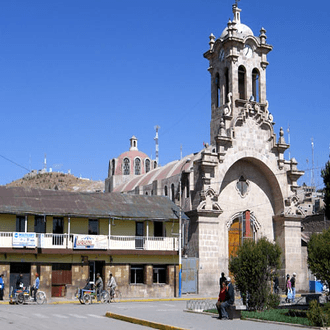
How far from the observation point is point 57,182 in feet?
505

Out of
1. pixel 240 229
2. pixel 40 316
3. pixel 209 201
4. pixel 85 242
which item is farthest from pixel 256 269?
pixel 240 229

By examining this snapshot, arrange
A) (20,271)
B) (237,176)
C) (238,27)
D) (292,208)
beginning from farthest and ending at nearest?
1. (238,27)
2. (292,208)
3. (237,176)
4. (20,271)

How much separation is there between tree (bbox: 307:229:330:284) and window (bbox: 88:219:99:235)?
67.4 feet

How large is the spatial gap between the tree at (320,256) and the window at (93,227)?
20.6 metres

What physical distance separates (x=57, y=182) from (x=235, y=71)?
11149 cm

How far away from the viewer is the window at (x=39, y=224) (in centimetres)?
3738

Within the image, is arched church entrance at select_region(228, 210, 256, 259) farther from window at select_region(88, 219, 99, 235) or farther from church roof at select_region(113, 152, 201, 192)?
window at select_region(88, 219, 99, 235)

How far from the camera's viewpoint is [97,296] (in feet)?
106

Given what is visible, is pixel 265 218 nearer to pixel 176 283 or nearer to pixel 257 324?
pixel 176 283

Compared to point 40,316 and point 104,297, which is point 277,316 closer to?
point 40,316

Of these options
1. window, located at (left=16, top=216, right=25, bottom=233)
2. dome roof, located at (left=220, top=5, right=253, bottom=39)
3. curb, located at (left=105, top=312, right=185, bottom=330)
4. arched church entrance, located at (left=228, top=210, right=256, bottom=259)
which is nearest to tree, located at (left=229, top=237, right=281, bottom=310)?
curb, located at (left=105, top=312, right=185, bottom=330)

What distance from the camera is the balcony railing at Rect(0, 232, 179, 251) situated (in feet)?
115

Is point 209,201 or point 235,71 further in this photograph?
point 235,71

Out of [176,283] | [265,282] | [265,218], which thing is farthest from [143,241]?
[265,282]
